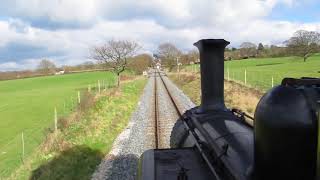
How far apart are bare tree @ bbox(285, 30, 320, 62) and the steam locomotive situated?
247ft

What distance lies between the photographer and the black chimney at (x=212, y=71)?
663cm

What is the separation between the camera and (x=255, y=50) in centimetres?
11850

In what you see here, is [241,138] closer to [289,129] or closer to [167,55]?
[289,129]

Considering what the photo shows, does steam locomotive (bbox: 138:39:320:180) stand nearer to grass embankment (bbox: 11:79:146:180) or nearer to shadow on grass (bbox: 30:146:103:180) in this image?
shadow on grass (bbox: 30:146:103:180)

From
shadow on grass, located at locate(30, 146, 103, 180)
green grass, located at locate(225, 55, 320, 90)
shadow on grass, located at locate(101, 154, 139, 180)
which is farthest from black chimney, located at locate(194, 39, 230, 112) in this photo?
green grass, located at locate(225, 55, 320, 90)

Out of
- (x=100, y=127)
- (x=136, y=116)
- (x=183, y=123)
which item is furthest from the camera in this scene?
(x=136, y=116)

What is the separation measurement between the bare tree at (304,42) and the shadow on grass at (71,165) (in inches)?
2798

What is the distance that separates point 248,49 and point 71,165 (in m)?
116

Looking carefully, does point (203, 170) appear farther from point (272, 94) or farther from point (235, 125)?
point (272, 94)

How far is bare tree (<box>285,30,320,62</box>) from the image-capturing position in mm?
77438

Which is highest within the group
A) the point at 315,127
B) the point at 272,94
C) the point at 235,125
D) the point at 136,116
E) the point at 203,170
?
the point at 272,94

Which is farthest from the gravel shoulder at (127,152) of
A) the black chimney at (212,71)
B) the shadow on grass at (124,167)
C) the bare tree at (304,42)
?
the bare tree at (304,42)

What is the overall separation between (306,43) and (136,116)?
64.3 m

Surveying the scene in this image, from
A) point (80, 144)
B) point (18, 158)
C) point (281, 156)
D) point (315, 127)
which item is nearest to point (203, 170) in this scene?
point (281, 156)
